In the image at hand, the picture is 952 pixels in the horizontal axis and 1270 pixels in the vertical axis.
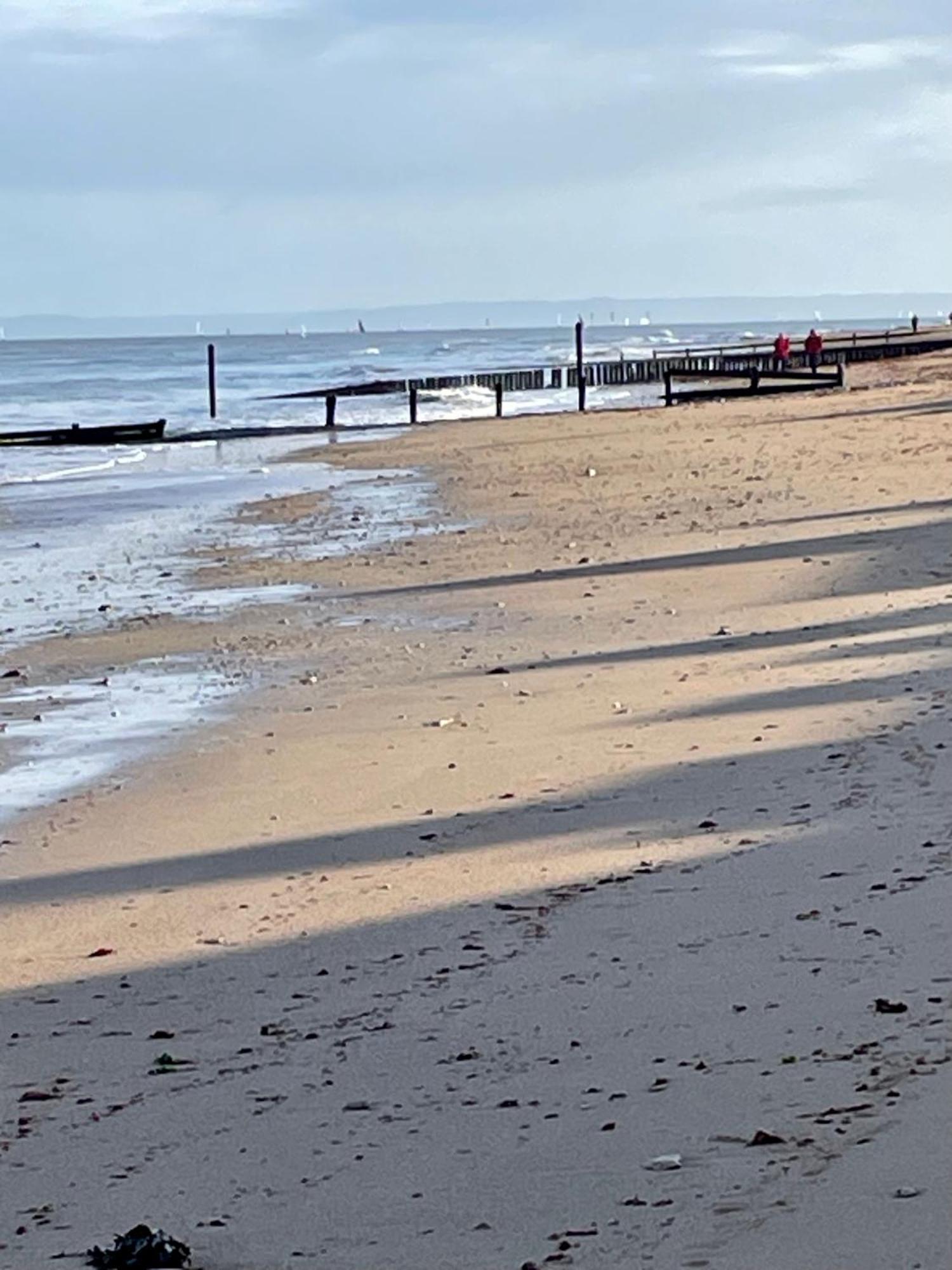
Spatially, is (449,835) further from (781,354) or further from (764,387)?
(781,354)

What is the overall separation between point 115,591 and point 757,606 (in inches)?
238

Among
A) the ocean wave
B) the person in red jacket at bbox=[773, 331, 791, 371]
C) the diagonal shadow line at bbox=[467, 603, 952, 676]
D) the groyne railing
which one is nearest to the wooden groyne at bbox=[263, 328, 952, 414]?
the groyne railing

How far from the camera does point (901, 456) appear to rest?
2459 centimetres

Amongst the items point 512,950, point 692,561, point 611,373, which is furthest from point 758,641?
point 611,373

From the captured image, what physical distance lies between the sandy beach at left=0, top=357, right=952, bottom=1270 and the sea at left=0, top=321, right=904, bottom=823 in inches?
17.4

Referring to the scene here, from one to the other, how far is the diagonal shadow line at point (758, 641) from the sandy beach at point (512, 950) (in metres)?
0.05

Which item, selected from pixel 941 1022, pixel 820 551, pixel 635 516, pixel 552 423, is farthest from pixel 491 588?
pixel 552 423

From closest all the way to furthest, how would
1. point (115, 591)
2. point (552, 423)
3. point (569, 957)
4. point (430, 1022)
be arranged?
1. point (430, 1022)
2. point (569, 957)
3. point (115, 591)
4. point (552, 423)

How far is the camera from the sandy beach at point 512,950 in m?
3.99

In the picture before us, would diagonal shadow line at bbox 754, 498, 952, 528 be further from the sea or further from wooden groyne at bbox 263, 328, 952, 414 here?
wooden groyne at bbox 263, 328, 952, 414

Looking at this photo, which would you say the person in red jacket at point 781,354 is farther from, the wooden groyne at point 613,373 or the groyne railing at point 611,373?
the wooden groyne at point 613,373

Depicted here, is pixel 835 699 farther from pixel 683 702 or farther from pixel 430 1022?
pixel 430 1022

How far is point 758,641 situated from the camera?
469 inches

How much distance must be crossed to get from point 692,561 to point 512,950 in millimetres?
10156
